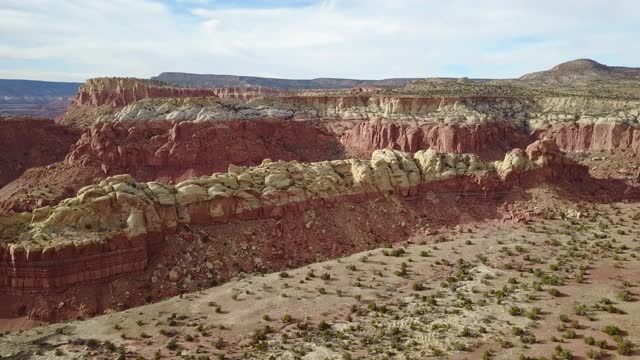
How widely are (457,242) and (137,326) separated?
24.0 meters

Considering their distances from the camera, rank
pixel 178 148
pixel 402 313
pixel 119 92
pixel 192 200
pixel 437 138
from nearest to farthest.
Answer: pixel 402 313 → pixel 192 200 → pixel 178 148 → pixel 437 138 → pixel 119 92

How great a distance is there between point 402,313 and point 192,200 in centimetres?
1781

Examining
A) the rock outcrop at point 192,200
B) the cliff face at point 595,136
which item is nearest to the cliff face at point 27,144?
the rock outcrop at point 192,200

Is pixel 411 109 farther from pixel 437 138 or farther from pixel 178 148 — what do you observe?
pixel 178 148

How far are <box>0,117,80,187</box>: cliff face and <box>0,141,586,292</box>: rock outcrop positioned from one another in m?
53.5

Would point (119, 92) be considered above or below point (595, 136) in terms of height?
above

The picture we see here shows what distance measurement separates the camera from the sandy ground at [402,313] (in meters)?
26.2

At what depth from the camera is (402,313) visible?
29.6 m

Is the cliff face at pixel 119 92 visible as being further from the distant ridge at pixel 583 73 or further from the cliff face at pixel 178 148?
the distant ridge at pixel 583 73

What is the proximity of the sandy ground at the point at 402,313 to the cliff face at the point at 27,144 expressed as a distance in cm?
6145

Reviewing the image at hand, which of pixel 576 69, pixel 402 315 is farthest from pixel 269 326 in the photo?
pixel 576 69

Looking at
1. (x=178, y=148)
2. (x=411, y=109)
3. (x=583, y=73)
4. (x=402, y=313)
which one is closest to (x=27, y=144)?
(x=178, y=148)

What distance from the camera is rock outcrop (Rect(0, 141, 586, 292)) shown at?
1275 inches

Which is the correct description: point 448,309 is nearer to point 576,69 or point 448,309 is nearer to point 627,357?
point 627,357
